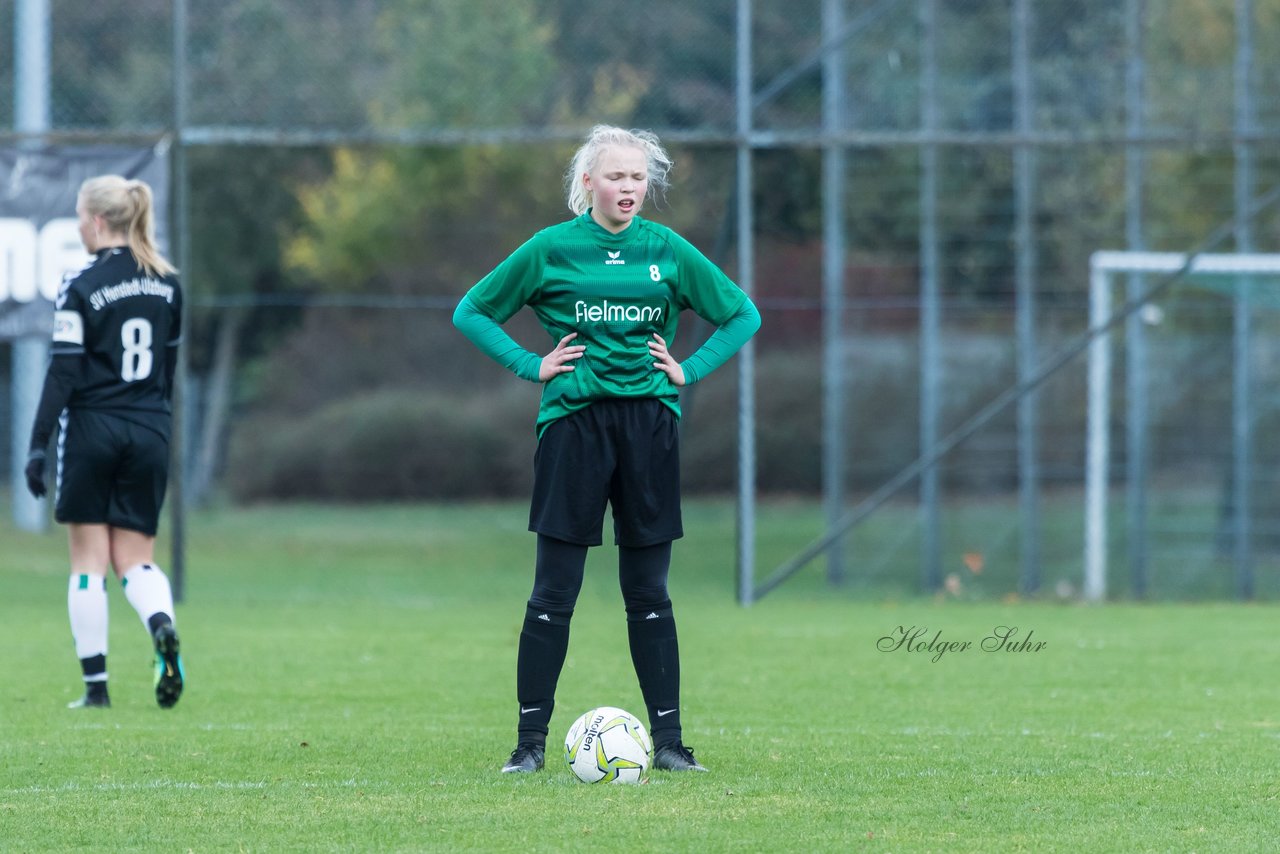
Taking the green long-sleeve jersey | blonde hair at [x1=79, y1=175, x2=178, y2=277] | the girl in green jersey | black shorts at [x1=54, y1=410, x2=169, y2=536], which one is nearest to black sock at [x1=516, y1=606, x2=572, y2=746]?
the girl in green jersey

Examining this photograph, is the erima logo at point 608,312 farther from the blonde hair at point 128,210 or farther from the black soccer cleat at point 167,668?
the blonde hair at point 128,210

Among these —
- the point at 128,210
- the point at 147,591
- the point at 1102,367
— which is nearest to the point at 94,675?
the point at 147,591

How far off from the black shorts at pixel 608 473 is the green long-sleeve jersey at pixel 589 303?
51 millimetres

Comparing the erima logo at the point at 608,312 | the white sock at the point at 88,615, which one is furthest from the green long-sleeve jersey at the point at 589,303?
the white sock at the point at 88,615

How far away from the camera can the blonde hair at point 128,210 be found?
6426 millimetres

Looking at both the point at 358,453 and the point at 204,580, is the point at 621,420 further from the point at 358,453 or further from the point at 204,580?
the point at 358,453

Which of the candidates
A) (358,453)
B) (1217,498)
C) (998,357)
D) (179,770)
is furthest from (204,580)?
(179,770)

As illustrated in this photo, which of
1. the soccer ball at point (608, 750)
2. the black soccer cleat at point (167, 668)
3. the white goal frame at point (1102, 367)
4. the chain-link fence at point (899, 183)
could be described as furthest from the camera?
the chain-link fence at point (899, 183)

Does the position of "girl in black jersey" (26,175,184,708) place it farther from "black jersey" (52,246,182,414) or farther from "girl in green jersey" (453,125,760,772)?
"girl in green jersey" (453,125,760,772)

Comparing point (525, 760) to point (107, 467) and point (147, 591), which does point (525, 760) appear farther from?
point (107, 467)

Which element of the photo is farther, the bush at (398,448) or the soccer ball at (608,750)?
the bush at (398,448)

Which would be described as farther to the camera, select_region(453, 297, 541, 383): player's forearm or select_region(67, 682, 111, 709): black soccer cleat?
select_region(67, 682, 111, 709): black soccer cleat

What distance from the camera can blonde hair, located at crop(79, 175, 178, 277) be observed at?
6426 millimetres

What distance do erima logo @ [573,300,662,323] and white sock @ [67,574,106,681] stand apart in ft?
8.45
